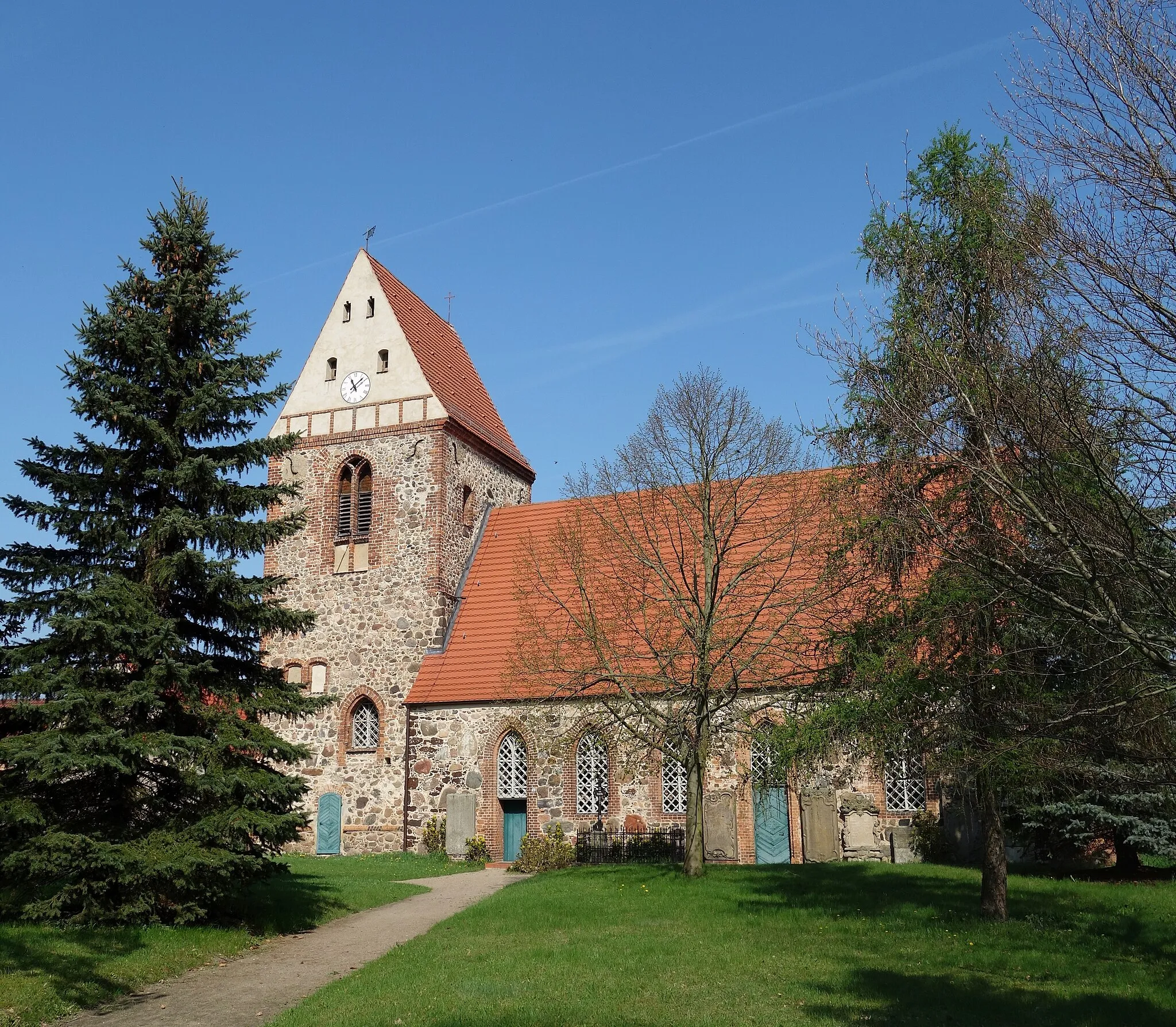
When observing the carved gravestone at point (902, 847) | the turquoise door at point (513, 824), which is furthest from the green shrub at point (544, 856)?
the carved gravestone at point (902, 847)

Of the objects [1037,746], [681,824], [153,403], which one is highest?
[153,403]

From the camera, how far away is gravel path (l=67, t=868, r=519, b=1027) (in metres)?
9.17

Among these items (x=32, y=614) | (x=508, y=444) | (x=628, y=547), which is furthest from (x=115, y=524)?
(x=508, y=444)

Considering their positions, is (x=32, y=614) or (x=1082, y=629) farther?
(x=32, y=614)

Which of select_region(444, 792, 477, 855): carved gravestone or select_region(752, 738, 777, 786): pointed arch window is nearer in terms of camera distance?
select_region(752, 738, 777, 786): pointed arch window

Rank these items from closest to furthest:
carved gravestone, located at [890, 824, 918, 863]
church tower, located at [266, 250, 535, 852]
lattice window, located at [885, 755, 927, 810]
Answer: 1. carved gravestone, located at [890, 824, 918, 863]
2. lattice window, located at [885, 755, 927, 810]
3. church tower, located at [266, 250, 535, 852]

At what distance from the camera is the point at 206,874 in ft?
38.9

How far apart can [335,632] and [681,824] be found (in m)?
10.0

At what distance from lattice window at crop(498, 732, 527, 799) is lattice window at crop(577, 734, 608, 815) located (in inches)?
50.8

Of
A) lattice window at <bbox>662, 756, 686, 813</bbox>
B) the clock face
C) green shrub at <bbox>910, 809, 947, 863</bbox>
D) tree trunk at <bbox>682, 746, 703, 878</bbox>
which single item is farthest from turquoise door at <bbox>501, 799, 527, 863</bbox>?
the clock face

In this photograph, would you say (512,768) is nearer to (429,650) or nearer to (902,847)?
(429,650)

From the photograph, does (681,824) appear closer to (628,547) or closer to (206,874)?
(628,547)

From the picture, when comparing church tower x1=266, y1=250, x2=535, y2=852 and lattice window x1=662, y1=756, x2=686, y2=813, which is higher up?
church tower x1=266, y1=250, x2=535, y2=852

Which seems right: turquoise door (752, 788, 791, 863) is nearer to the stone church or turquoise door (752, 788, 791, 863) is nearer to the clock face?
the stone church
